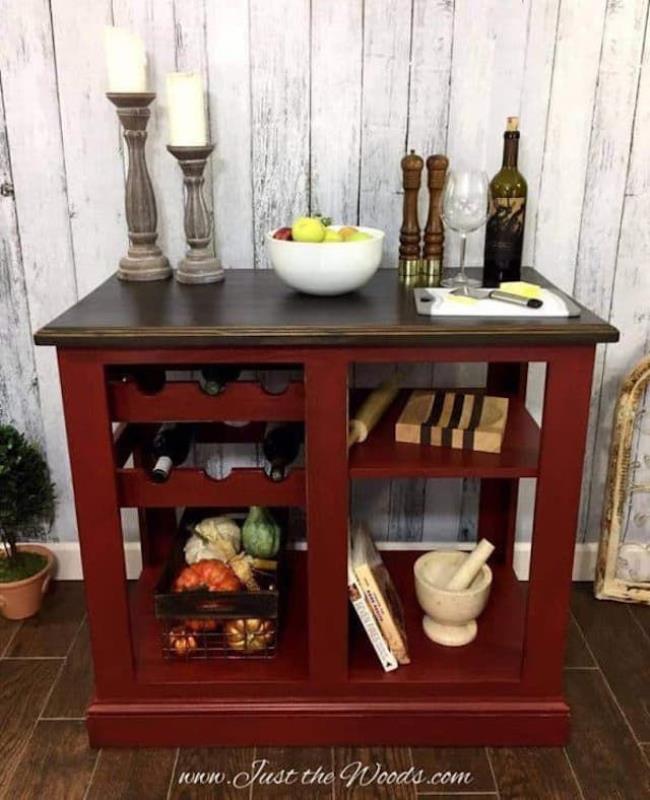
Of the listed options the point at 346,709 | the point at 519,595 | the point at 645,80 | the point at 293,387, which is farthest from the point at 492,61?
the point at 346,709

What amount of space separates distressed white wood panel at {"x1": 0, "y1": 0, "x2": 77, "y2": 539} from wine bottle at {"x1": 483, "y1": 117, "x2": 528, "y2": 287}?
0.99m

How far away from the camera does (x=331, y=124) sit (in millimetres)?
1810

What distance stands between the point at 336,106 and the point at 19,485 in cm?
118

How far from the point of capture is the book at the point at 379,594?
5.20 feet

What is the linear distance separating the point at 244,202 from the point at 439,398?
657 millimetres

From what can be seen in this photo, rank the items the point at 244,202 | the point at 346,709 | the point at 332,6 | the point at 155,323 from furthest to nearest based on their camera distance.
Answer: the point at 244,202
the point at 332,6
the point at 346,709
the point at 155,323

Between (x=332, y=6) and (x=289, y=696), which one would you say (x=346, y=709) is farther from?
(x=332, y=6)

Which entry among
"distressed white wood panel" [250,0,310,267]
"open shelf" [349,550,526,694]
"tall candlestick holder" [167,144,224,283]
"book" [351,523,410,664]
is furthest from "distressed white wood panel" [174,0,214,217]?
"open shelf" [349,550,526,694]

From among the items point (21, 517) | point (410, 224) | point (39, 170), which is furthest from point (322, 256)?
point (21, 517)

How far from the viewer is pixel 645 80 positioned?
5.85 ft

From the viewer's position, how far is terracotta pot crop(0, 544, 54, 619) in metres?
1.99

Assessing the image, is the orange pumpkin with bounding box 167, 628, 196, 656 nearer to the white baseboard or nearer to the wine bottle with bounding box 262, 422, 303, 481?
the wine bottle with bounding box 262, 422, 303, 481

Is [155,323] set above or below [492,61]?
below

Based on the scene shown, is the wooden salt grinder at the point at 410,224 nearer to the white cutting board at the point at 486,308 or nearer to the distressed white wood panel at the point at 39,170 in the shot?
the white cutting board at the point at 486,308
